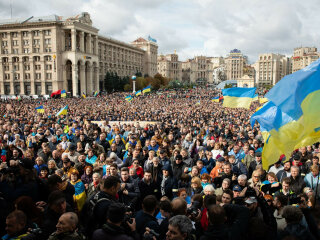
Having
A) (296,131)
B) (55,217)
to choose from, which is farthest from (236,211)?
(55,217)

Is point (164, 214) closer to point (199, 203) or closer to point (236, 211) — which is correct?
point (199, 203)

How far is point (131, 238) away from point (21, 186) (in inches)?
90.3

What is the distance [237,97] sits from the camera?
11734mm

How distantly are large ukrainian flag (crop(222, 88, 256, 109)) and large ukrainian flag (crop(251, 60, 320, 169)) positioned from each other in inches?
277

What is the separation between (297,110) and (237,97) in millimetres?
7743

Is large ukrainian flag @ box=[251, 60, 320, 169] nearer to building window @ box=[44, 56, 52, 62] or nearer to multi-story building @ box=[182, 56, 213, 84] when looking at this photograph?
building window @ box=[44, 56, 52, 62]

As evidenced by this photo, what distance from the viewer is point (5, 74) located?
2436 inches

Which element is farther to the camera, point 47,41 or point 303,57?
point 303,57

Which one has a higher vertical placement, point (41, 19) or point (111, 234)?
point (41, 19)

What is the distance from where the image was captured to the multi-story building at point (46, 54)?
193ft

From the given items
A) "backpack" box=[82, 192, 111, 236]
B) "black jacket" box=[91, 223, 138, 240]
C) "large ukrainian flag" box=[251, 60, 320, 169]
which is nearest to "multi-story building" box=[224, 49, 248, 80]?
"large ukrainian flag" box=[251, 60, 320, 169]

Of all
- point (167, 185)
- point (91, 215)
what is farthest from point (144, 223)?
point (167, 185)

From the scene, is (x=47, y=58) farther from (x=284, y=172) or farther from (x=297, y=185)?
(x=297, y=185)

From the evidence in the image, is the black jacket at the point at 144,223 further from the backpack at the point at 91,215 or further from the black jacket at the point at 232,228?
the black jacket at the point at 232,228
